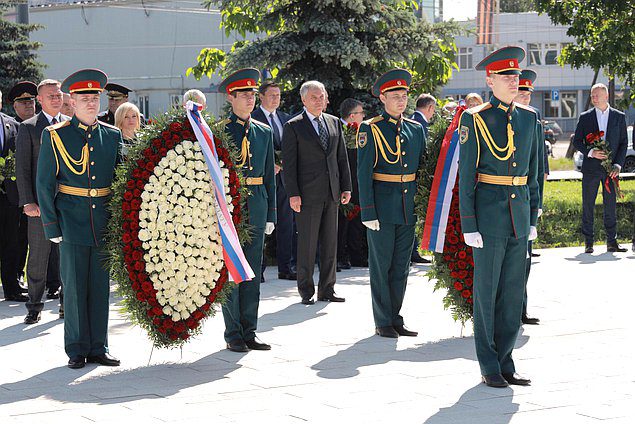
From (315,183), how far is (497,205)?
13.0 feet

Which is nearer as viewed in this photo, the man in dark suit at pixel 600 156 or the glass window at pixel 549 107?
the man in dark suit at pixel 600 156

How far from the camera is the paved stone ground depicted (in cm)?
626

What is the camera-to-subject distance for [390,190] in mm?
8984

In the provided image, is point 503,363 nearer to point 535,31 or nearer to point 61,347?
point 61,347

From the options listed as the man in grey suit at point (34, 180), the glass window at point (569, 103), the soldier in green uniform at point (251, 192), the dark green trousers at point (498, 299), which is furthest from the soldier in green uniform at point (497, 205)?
the glass window at point (569, 103)

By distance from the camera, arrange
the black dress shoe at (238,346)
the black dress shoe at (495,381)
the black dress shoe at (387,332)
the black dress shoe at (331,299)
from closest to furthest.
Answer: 1. the black dress shoe at (495,381)
2. the black dress shoe at (238,346)
3. the black dress shoe at (387,332)
4. the black dress shoe at (331,299)

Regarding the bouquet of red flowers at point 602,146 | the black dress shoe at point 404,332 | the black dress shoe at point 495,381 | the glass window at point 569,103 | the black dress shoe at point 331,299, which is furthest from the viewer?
the glass window at point 569,103

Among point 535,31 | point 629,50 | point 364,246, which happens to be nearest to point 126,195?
point 364,246

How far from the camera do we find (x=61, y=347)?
8.47 meters

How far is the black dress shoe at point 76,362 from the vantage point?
25.1 ft

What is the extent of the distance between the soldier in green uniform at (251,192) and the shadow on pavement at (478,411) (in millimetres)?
2204

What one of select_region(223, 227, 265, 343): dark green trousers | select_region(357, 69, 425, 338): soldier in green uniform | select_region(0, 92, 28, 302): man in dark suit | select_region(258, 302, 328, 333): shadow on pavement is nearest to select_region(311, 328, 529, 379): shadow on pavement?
select_region(357, 69, 425, 338): soldier in green uniform

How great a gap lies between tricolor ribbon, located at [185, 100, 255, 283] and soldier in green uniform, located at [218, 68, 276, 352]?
1.91 feet

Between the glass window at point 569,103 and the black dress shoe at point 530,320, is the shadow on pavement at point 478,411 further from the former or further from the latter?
the glass window at point 569,103
